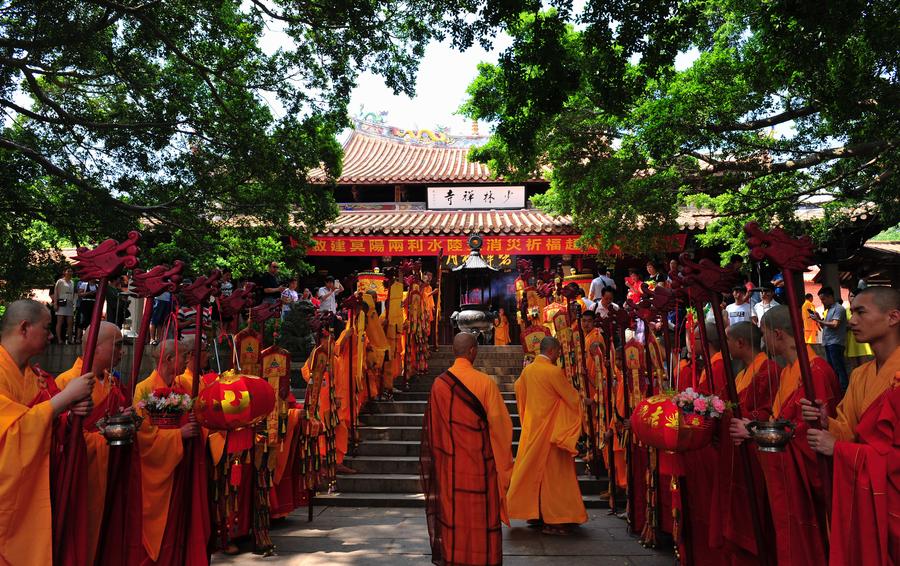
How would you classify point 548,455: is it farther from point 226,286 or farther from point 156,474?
point 226,286

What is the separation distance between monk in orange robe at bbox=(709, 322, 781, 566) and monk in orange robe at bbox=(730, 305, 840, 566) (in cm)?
19

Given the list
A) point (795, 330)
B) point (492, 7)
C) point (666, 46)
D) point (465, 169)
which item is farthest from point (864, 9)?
point (465, 169)

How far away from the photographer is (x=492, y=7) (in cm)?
603

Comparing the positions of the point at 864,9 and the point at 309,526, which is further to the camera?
the point at 309,526

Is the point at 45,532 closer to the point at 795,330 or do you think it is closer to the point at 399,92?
the point at 795,330

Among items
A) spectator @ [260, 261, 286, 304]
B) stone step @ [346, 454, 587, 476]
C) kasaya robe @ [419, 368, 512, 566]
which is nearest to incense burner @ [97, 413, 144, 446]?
kasaya robe @ [419, 368, 512, 566]

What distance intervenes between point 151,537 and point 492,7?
5051mm

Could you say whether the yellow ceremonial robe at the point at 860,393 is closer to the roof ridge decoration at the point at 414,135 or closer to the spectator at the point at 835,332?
the spectator at the point at 835,332

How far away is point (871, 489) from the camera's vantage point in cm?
282

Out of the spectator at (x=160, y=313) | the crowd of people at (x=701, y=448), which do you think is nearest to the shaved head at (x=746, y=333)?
the crowd of people at (x=701, y=448)

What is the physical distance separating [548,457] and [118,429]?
379 cm

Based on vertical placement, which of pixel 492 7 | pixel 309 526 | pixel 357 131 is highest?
pixel 357 131

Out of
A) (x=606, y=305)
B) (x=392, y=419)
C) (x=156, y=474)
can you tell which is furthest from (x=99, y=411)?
(x=606, y=305)

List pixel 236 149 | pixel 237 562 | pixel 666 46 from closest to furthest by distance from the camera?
1. pixel 237 562
2. pixel 666 46
3. pixel 236 149
